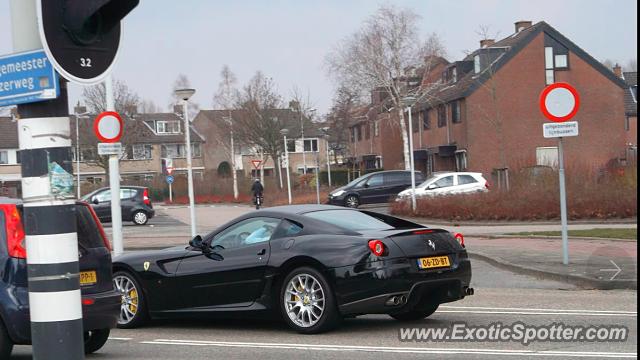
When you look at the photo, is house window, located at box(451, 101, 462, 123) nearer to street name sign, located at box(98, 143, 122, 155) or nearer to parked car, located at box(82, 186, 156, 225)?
parked car, located at box(82, 186, 156, 225)

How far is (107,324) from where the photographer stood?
8453 millimetres

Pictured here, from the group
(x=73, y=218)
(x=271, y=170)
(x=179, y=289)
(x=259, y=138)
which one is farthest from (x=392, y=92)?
(x=73, y=218)

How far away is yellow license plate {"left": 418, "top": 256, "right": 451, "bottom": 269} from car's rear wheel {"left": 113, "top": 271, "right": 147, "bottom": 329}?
344 centimetres

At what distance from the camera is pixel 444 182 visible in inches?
1428

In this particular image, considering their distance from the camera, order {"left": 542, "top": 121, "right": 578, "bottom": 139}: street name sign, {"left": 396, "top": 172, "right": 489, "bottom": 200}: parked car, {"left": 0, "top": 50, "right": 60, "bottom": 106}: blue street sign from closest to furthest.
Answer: {"left": 0, "top": 50, "right": 60, "bottom": 106}: blue street sign, {"left": 542, "top": 121, "right": 578, "bottom": 139}: street name sign, {"left": 396, "top": 172, "right": 489, "bottom": 200}: parked car

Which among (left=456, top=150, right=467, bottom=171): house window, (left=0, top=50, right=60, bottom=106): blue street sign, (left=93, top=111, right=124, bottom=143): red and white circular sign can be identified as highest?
(left=93, top=111, right=124, bottom=143): red and white circular sign

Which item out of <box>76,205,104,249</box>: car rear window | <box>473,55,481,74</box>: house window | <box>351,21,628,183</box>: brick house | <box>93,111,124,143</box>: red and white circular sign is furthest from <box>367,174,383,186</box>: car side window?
<box>76,205,104,249</box>: car rear window

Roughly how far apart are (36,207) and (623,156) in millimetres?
56240

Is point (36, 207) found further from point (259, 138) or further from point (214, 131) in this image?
point (214, 131)

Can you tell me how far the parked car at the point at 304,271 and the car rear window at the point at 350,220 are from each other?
0.01 meters

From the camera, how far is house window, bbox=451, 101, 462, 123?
58.6m

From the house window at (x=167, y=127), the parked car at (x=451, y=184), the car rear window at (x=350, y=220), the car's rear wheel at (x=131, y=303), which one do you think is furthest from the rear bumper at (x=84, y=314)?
the house window at (x=167, y=127)

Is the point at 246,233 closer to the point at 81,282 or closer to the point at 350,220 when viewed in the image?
the point at 350,220

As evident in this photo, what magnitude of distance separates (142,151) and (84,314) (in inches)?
3644
